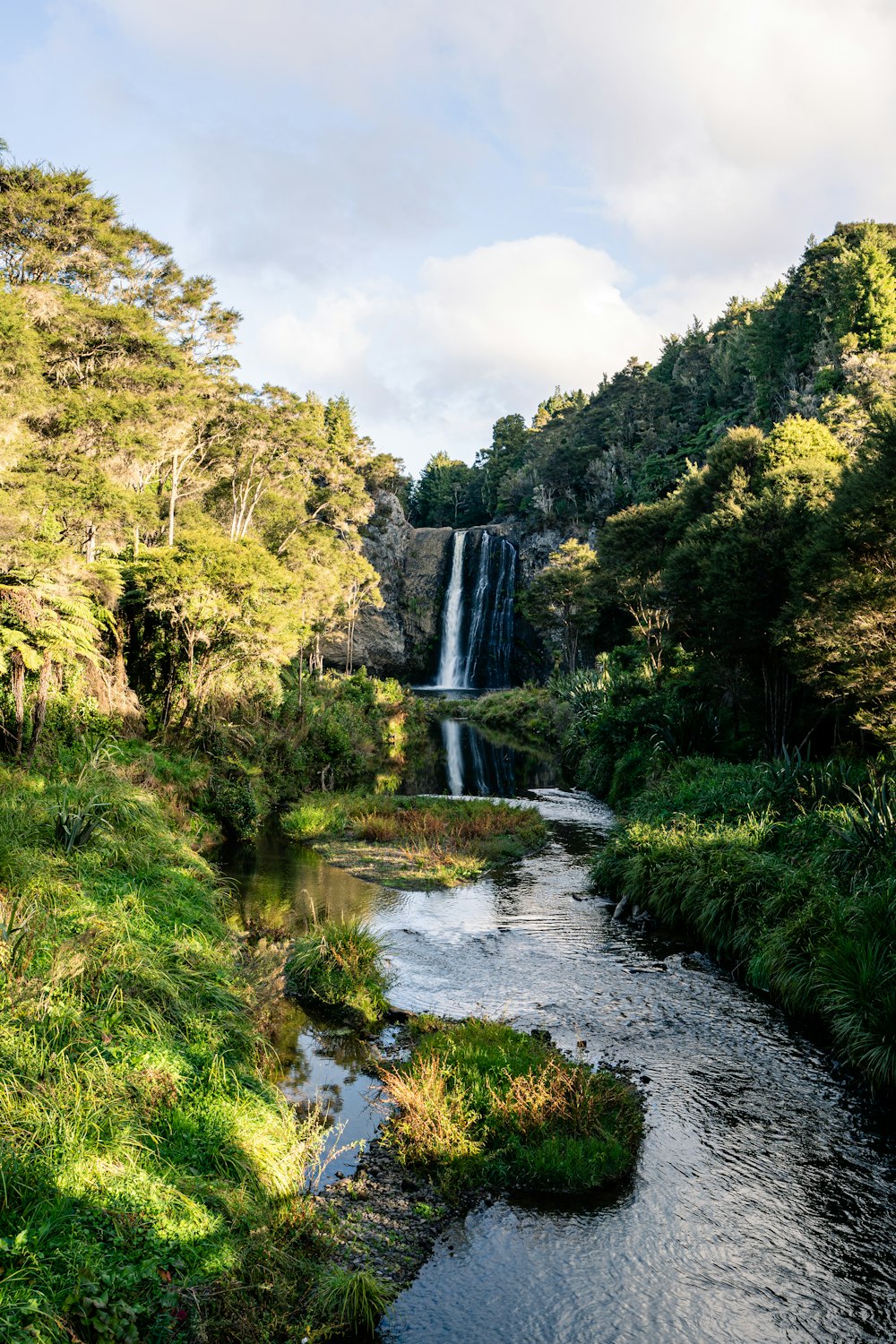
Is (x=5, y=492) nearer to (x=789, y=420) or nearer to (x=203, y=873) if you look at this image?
(x=203, y=873)

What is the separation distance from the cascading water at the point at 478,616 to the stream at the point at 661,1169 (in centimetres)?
5454

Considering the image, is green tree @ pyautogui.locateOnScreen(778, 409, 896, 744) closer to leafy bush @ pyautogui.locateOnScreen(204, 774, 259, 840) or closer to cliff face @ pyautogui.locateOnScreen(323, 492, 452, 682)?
leafy bush @ pyautogui.locateOnScreen(204, 774, 259, 840)

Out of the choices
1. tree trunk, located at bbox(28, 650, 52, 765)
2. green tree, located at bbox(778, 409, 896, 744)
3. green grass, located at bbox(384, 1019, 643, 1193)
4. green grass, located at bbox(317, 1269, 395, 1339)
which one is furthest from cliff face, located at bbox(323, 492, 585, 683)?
green grass, located at bbox(317, 1269, 395, 1339)

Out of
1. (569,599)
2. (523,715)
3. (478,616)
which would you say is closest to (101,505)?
(523,715)

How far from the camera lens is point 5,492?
18.2 meters

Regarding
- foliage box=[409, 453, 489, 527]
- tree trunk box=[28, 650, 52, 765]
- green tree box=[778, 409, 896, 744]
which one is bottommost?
tree trunk box=[28, 650, 52, 765]

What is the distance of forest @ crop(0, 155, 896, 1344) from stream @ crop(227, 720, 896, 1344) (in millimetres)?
519

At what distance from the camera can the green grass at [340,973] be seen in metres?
10.2

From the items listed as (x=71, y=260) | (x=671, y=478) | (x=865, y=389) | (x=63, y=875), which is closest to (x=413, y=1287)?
(x=63, y=875)

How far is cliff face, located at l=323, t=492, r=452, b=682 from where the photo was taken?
6862cm

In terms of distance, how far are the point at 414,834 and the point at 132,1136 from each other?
1516cm

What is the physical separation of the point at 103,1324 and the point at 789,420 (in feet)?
92.6

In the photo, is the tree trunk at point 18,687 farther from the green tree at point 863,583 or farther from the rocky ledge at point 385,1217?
the green tree at point 863,583

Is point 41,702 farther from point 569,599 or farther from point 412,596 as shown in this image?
point 412,596
